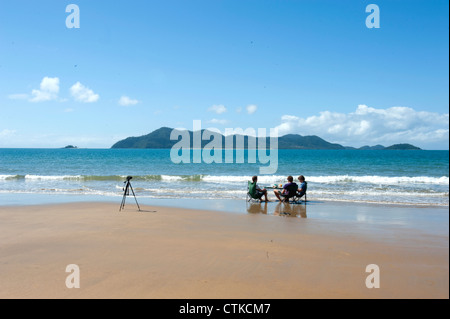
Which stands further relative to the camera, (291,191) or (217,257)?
(291,191)

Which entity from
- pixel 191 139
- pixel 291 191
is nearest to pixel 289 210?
pixel 291 191

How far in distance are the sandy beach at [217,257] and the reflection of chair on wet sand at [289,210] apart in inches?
46.3

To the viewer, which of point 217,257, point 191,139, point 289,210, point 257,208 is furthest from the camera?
point 191,139

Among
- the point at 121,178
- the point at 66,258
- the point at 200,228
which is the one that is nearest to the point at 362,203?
the point at 200,228

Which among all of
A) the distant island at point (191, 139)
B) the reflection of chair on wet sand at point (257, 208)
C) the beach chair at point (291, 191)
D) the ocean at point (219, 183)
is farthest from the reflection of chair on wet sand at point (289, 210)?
the distant island at point (191, 139)

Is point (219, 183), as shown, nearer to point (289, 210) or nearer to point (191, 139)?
point (289, 210)

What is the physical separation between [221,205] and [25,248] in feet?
24.6

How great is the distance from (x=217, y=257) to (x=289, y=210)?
640cm

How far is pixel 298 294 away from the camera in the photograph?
4277mm

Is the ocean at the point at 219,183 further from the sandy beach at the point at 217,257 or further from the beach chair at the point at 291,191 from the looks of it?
the sandy beach at the point at 217,257

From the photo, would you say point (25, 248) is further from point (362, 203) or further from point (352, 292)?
point (362, 203)

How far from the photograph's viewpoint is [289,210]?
11719mm

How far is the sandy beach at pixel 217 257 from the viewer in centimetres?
441
